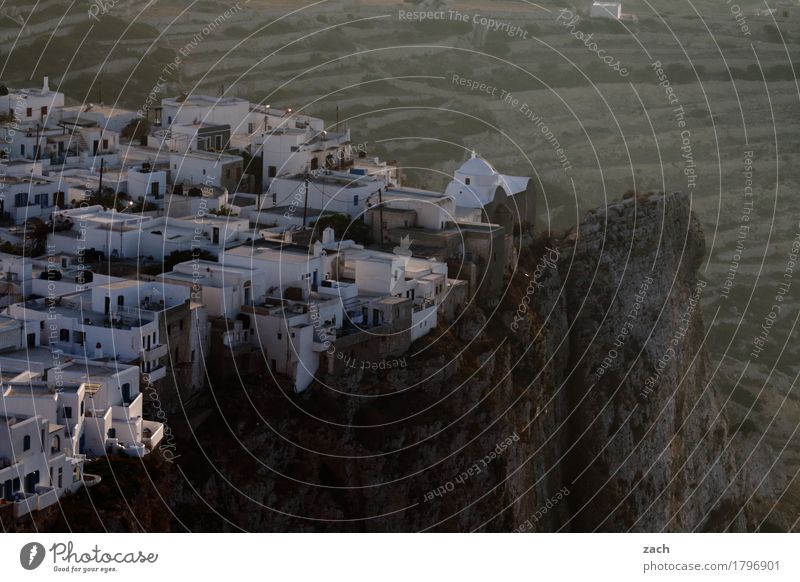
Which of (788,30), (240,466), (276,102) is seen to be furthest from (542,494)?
(788,30)

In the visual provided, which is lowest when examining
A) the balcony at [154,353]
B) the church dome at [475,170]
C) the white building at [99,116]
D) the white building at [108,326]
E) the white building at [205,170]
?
the balcony at [154,353]

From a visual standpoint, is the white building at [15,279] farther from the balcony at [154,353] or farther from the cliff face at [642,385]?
the cliff face at [642,385]

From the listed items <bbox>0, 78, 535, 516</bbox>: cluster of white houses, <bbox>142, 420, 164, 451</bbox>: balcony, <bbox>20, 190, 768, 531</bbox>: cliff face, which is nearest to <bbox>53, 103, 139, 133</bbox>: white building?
<bbox>0, 78, 535, 516</bbox>: cluster of white houses

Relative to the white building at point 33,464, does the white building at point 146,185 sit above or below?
above

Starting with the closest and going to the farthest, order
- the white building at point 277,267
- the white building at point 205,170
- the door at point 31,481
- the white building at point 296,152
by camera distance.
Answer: the door at point 31,481 < the white building at point 277,267 < the white building at point 205,170 < the white building at point 296,152

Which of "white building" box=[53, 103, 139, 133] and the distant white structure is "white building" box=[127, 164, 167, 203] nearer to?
"white building" box=[53, 103, 139, 133]

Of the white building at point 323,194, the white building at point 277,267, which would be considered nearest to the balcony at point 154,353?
the white building at point 277,267

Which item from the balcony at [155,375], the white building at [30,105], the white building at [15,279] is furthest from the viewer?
the white building at [30,105]

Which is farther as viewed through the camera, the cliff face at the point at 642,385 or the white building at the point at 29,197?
the cliff face at the point at 642,385

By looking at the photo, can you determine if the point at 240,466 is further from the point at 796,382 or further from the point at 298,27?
the point at 298,27
